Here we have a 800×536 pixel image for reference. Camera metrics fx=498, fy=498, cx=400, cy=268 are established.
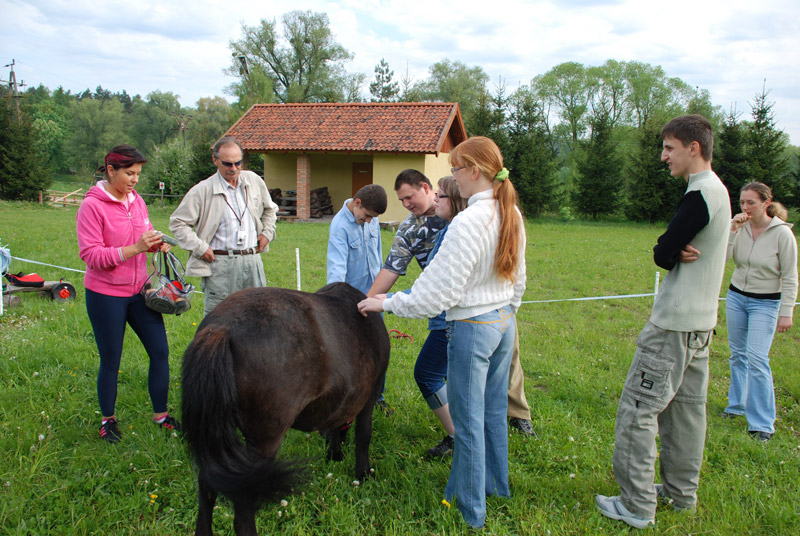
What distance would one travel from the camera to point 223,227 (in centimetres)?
386

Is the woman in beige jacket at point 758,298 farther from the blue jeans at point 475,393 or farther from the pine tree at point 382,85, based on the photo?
the pine tree at point 382,85

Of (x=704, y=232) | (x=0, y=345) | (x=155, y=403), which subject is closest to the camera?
(x=704, y=232)

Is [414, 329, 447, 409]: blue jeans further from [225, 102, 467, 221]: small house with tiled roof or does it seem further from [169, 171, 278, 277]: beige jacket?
[225, 102, 467, 221]: small house with tiled roof

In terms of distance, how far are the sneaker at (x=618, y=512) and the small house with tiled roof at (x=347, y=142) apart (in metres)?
16.9

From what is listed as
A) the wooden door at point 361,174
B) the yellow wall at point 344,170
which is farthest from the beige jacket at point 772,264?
the wooden door at point 361,174

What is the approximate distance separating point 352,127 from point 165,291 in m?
19.1

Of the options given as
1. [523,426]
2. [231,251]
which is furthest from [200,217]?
[523,426]

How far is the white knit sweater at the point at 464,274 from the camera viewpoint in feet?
7.93

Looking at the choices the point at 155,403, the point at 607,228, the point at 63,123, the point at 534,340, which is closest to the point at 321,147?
the point at 607,228

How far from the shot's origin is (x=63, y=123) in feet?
222

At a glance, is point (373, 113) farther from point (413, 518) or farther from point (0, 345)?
point (413, 518)

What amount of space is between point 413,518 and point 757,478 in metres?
2.32

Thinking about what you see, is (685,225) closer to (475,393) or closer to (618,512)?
(475,393)

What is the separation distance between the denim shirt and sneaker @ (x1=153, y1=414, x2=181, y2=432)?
5.04 ft
